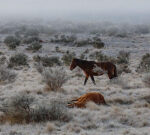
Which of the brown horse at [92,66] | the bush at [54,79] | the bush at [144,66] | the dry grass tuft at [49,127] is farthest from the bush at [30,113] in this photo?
the bush at [144,66]

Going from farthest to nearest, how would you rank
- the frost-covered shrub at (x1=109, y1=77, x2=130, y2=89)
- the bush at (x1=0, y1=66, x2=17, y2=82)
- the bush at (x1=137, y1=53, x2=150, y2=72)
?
the bush at (x1=137, y1=53, x2=150, y2=72), the bush at (x1=0, y1=66, x2=17, y2=82), the frost-covered shrub at (x1=109, y1=77, x2=130, y2=89)

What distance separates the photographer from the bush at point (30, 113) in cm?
771

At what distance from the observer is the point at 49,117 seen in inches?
303

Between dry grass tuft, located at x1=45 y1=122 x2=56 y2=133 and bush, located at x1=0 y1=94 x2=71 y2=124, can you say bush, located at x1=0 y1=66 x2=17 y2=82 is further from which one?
dry grass tuft, located at x1=45 y1=122 x2=56 y2=133

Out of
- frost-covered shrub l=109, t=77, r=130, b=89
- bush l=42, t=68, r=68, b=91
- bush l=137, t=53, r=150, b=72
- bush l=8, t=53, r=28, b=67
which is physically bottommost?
bush l=8, t=53, r=28, b=67

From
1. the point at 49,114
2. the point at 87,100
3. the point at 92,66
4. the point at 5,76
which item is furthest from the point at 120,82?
the point at 49,114

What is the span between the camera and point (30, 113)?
780 cm

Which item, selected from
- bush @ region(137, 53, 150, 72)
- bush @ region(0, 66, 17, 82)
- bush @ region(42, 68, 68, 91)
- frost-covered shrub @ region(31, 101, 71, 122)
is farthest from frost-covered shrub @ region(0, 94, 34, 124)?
bush @ region(137, 53, 150, 72)

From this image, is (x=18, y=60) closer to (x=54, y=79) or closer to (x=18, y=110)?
(x=54, y=79)

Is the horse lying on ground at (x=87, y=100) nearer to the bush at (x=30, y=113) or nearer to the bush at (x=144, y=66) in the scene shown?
the bush at (x=30, y=113)

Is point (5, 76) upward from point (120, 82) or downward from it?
upward

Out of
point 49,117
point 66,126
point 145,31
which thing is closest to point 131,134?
point 66,126

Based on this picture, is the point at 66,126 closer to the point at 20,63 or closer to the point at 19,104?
the point at 19,104

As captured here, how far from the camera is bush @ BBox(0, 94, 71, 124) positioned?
771cm
